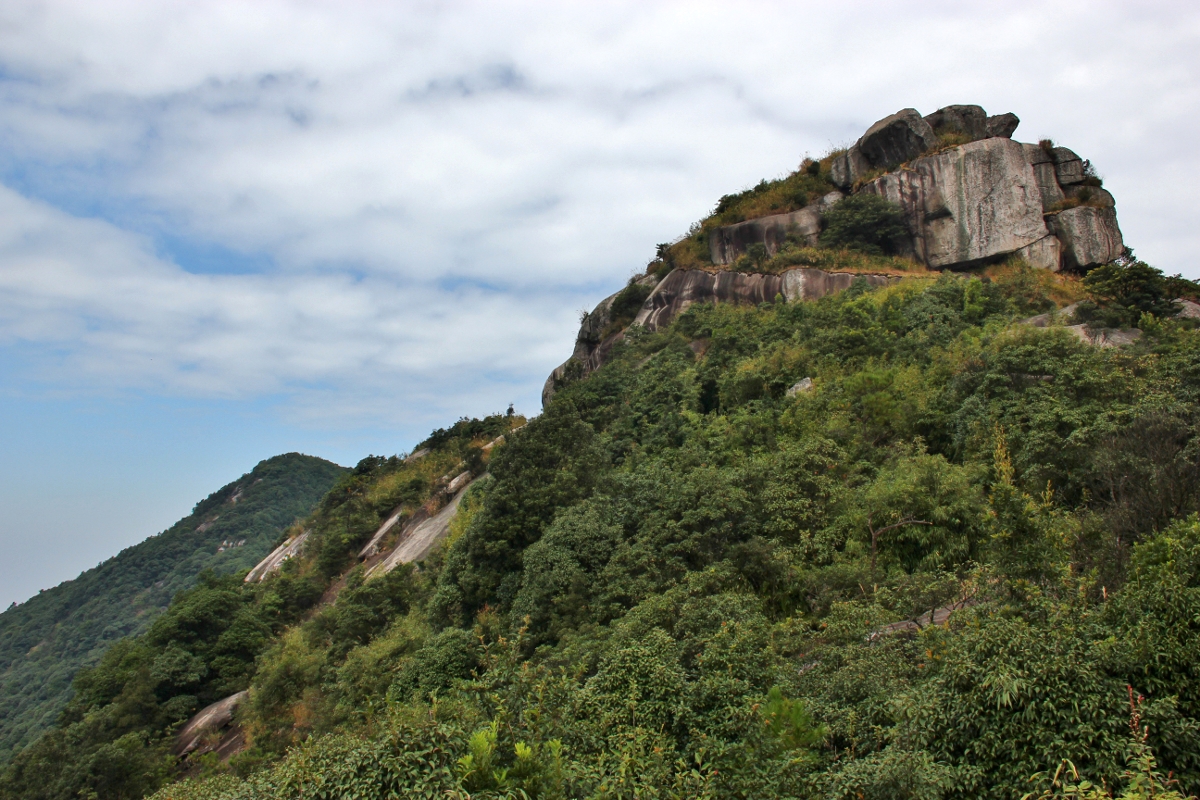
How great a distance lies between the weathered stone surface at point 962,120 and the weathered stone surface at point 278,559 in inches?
1548

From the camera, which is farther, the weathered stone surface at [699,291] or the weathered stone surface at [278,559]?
the weathered stone surface at [278,559]

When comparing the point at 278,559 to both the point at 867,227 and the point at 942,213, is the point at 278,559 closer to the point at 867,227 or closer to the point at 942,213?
the point at 867,227

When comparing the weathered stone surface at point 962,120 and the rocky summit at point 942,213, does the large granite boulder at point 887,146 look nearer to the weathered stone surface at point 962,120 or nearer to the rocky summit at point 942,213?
the rocky summit at point 942,213

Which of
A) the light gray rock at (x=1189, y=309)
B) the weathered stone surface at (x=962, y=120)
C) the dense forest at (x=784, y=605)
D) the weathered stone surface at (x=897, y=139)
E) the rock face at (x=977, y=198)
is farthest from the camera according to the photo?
the weathered stone surface at (x=962, y=120)

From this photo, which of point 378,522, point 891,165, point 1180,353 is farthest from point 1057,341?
point 378,522

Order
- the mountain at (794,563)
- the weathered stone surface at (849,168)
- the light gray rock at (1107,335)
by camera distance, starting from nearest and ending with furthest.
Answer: the mountain at (794,563)
the light gray rock at (1107,335)
the weathered stone surface at (849,168)

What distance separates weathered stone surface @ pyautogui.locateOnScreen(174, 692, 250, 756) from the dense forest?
503 millimetres

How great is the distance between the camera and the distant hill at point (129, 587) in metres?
47.5

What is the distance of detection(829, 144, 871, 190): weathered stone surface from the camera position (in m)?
35.3

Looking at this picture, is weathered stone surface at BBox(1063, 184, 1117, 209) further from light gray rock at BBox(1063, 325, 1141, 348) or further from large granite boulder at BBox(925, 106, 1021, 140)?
light gray rock at BBox(1063, 325, 1141, 348)

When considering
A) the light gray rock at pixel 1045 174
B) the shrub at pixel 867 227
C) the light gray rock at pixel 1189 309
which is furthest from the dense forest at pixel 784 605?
the light gray rock at pixel 1045 174

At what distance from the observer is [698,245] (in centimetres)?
3747

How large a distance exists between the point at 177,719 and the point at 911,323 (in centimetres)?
2869

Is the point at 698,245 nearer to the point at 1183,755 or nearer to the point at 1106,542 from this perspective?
the point at 1106,542
